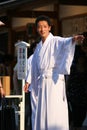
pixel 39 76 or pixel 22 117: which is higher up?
pixel 39 76

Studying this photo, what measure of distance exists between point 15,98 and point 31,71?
1.19 metres

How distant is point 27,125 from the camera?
35.9ft

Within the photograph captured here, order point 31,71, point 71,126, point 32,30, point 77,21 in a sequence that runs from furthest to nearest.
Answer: point 32,30 < point 77,21 < point 71,126 < point 31,71

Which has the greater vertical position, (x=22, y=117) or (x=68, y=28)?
(x=68, y=28)

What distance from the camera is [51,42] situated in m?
8.45

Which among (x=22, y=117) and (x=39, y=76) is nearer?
(x=39, y=76)

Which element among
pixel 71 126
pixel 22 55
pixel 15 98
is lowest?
pixel 71 126

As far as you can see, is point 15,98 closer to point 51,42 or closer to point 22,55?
point 22,55

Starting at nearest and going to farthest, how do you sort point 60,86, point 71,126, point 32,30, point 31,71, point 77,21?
point 60,86, point 31,71, point 71,126, point 77,21, point 32,30

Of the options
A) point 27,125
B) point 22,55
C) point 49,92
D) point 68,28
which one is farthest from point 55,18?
point 49,92

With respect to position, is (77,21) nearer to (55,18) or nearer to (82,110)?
(55,18)

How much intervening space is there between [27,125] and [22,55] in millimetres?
2271

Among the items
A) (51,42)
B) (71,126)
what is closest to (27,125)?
(71,126)

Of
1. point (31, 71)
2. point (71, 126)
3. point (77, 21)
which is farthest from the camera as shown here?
point (77, 21)
